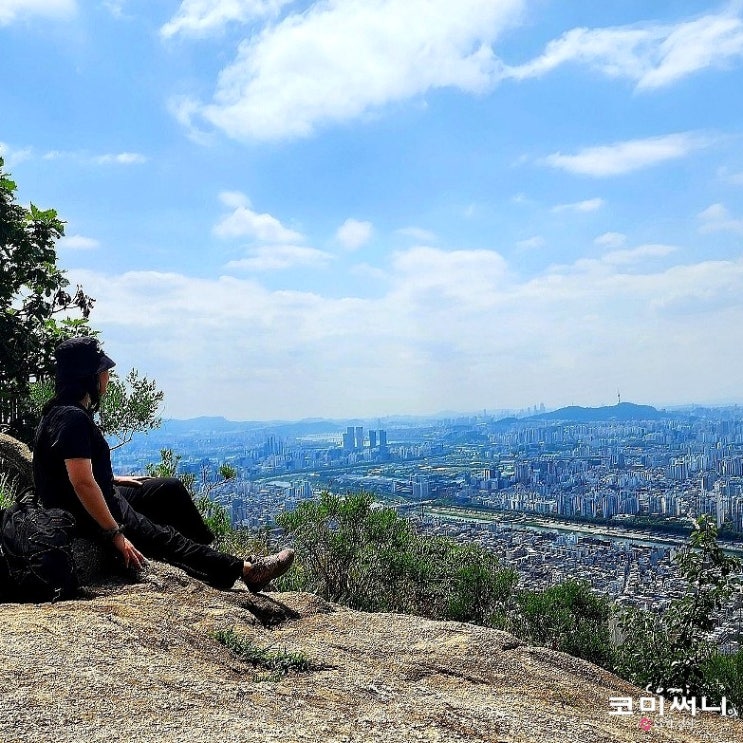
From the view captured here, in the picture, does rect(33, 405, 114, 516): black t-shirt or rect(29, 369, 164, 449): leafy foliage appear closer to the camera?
rect(33, 405, 114, 516): black t-shirt

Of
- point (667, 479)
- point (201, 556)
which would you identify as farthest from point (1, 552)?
point (667, 479)

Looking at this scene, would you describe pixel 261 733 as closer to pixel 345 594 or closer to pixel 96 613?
pixel 96 613

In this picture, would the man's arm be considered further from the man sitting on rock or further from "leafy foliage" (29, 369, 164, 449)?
"leafy foliage" (29, 369, 164, 449)

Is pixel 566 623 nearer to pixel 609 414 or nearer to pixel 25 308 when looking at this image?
pixel 25 308

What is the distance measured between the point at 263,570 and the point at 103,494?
1348 millimetres

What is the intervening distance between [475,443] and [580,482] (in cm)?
3708

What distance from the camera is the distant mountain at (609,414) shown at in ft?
368

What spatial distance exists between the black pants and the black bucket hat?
915 mm

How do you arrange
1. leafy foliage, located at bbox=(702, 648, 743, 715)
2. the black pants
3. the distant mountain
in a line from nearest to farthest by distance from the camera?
the black pants
leafy foliage, located at bbox=(702, 648, 743, 715)
the distant mountain

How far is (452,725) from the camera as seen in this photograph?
3199 millimetres

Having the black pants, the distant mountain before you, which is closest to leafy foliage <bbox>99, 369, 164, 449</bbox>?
the black pants

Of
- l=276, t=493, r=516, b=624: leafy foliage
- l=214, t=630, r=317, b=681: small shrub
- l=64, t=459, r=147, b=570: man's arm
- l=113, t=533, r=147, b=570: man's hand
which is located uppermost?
l=64, t=459, r=147, b=570: man's arm

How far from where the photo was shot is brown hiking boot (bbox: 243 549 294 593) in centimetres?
530

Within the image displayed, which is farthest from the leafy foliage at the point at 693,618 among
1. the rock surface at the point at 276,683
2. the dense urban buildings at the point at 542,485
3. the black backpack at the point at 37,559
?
the black backpack at the point at 37,559
